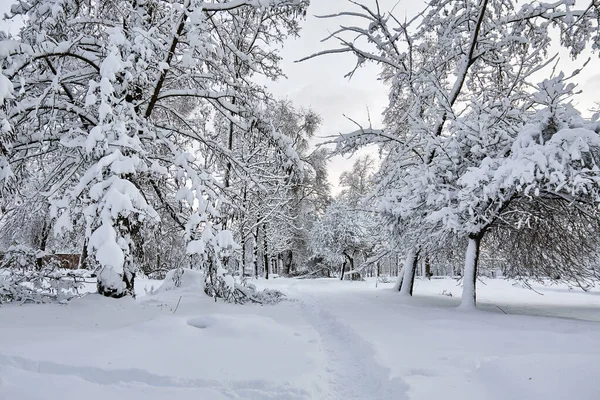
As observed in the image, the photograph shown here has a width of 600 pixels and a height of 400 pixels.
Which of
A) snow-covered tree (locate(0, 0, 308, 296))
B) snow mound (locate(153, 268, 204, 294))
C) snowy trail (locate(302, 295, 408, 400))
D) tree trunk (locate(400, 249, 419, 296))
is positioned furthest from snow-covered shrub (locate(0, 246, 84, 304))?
tree trunk (locate(400, 249, 419, 296))

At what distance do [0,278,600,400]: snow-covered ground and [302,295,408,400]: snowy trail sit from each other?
0.05 ft

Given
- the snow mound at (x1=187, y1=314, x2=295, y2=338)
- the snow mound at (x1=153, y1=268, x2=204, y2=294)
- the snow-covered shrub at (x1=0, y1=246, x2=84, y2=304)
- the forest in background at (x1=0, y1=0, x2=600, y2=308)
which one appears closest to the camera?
the forest in background at (x1=0, y1=0, x2=600, y2=308)

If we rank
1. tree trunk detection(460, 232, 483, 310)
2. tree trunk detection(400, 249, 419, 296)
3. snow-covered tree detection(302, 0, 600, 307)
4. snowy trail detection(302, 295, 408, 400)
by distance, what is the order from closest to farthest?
snowy trail detection(302, 295, 408, 400) < snow-covered tree detection(302, 0, 600, 307) < tree trunk detection(460, 232, 483, 310) < tree trunk detection(400, 249, 419, 296)

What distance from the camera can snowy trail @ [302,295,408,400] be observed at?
293 centimetres

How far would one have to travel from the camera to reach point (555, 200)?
6.64m

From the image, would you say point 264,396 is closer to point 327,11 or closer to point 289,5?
point 289,5

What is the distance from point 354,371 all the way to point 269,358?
36.4 inches

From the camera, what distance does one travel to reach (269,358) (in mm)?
3436

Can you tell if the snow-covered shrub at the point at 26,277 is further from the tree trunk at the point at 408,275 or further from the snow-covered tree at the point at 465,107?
the tree trunk at the point at 408,275

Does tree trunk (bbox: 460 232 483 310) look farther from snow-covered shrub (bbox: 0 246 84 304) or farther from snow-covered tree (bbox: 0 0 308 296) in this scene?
snow-covered shrub (bbox: 0 246 84 304)

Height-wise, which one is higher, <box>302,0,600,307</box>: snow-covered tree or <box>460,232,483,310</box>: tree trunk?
<box>302,0,600,307</box>: snow-covered tree

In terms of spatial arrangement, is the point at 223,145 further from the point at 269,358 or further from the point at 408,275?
the point at 408,275

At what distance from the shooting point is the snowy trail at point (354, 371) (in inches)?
115

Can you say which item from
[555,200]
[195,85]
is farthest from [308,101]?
[555,200]
